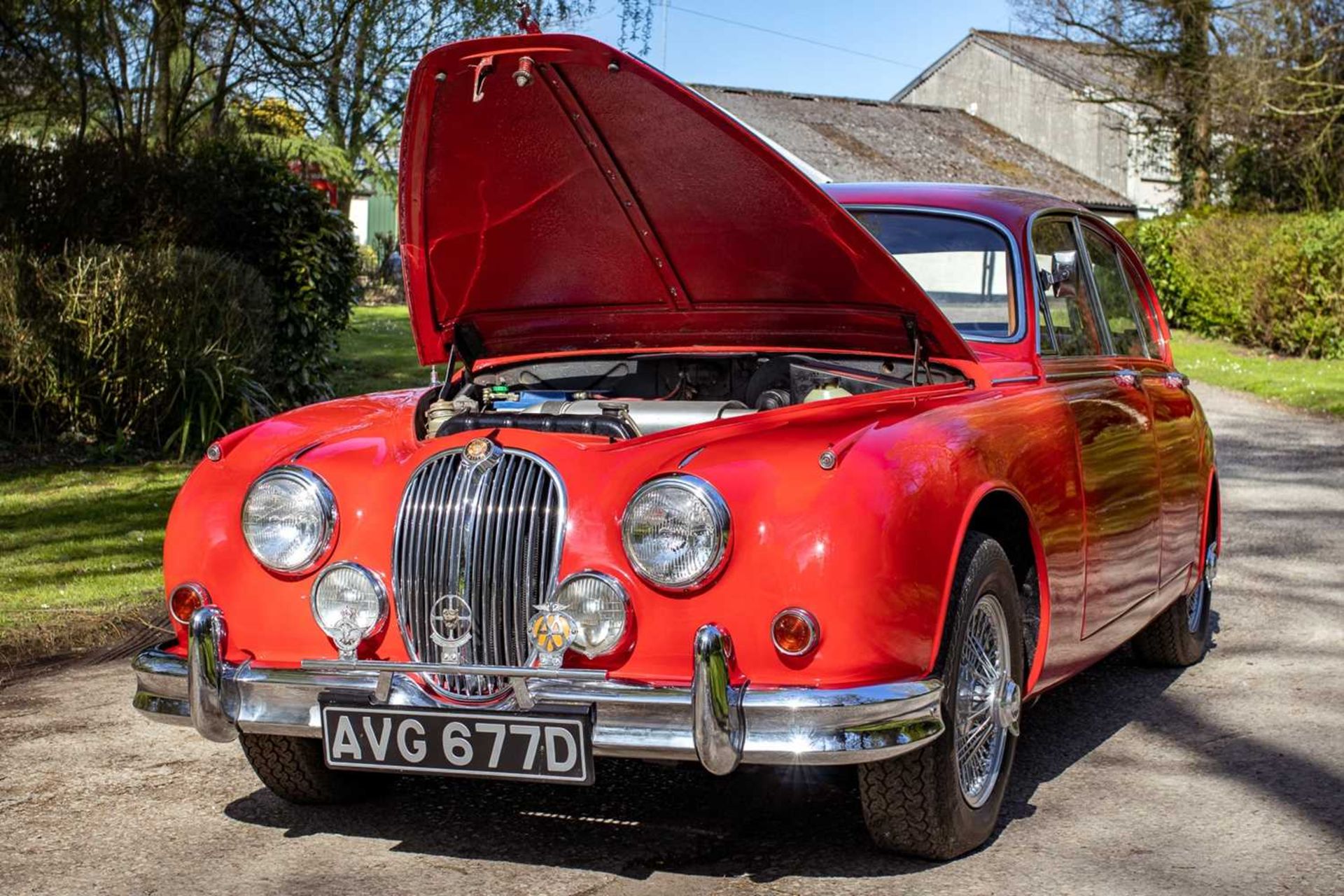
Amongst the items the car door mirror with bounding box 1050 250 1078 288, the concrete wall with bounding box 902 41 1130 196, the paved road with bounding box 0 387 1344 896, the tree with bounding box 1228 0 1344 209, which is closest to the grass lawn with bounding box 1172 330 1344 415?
the tree with bounding box 1228 0 1344 209

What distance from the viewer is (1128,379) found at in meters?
5.02

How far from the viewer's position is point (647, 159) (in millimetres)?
3973

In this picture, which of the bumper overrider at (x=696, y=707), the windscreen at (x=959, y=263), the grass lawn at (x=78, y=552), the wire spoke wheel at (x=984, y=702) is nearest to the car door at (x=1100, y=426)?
the windscreen at (x=959, y=263)

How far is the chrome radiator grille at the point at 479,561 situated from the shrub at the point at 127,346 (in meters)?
7.62

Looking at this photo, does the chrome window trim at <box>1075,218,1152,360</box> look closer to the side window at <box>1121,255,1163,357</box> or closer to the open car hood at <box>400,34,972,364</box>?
the side window at <box>1121,255,1163,357</box>

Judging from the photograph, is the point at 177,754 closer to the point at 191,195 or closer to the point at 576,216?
the point at 576,216

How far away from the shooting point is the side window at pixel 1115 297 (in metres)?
5.25

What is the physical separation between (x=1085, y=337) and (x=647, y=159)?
1760 millimetres

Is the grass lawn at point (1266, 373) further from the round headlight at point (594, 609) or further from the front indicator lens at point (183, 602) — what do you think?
the front indicator lens at point (183, 602)

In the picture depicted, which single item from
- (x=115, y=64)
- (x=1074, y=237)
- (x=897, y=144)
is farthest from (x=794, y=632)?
(x=897, y=144)

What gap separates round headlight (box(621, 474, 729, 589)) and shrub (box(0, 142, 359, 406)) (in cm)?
883

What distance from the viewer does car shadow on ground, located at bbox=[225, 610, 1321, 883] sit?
11.9ft

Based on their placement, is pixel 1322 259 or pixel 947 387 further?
pixel 1322 259

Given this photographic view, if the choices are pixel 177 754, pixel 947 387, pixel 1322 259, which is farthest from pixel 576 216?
pixel 1322 259
